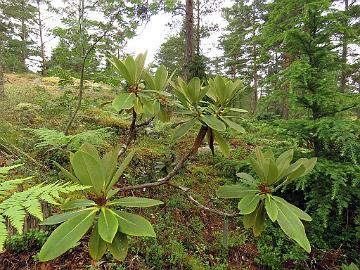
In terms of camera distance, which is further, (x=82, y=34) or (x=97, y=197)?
(x=82, y=34)

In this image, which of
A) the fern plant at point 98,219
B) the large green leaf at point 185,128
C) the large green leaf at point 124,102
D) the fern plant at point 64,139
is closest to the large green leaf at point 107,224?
the fern plant at point 98,219

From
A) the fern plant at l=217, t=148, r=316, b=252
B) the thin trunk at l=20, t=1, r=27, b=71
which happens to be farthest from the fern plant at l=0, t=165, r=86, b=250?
the thin trunk at l=20, t=1, r=27, b=71

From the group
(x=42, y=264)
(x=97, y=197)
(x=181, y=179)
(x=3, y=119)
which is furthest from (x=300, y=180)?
(x=3, y=119)

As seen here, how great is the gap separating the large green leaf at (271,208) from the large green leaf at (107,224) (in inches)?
34.4

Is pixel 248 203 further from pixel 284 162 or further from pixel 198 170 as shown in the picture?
pixel 198 170

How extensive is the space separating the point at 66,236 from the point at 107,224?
7.4 inches

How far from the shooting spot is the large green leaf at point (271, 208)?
1.59m

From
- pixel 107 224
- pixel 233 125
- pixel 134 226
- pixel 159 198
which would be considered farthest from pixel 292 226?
pixel 159 198

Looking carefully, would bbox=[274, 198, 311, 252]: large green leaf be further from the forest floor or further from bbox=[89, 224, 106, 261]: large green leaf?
the forest floor

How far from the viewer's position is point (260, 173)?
6.27ft

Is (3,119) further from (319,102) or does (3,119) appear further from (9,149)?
(319,102)

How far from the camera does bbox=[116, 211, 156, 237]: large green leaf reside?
4.36 ft

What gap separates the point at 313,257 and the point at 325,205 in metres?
0.60

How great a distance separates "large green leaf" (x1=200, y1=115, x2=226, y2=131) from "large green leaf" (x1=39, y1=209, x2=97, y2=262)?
973 millimetres
